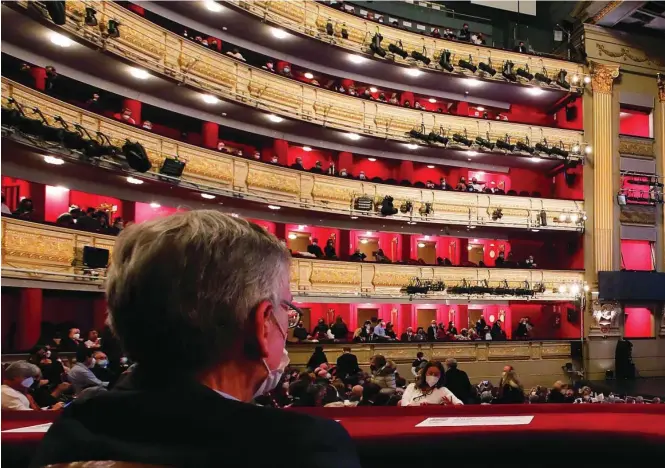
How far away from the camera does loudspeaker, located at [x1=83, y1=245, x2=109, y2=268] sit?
1159 centimetres

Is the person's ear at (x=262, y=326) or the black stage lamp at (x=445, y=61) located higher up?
the black stage lamp at (x=445, y=61)

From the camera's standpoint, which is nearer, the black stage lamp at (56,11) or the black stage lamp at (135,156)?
the black stage lamp at (56,11)

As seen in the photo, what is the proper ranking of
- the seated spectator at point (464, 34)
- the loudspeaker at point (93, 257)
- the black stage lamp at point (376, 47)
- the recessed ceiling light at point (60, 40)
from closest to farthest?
1. the loudspeaker at point (93, 257)
2. the recessed ceiling light at point (60, 40)
3. the black stage lamp at point (376, 47)
4. the seated spectator at point (464, 34)

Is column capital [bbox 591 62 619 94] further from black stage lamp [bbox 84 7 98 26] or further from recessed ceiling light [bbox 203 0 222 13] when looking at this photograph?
black stage lamp [bbox 84 7 98 26]

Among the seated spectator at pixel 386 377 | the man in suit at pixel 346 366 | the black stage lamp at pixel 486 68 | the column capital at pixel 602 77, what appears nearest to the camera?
the seated spectator at pixel 386 377

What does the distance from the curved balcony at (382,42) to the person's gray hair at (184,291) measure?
17.1 m

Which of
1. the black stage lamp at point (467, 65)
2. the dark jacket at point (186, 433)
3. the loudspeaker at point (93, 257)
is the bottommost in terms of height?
the dark jacket at point (186, 433)

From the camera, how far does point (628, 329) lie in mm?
22484

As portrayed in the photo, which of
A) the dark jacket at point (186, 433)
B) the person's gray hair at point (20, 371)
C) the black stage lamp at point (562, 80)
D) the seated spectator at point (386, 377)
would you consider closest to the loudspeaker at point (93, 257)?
the person's gray hair at point (20, 371)

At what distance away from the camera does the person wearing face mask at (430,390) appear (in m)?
6.27

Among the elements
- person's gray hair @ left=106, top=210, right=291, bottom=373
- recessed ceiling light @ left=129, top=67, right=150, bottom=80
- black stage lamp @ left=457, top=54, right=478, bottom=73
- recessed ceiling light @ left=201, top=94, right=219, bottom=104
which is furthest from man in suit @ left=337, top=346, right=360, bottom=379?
black stage lamp @ left=457, top=54, right=478, bottom=73

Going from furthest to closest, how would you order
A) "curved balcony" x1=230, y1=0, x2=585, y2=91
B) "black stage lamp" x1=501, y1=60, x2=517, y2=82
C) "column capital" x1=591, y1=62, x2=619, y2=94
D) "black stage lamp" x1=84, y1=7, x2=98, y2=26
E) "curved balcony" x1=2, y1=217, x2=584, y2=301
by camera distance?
"column capital" x1=591, y1=62, x2=619, y2=94 < "black stage lamp" x1=501, y1=60, x2=517, y2=82 < "curved balcony" x1=230, y1=0, x2=585, y2=91 < "black stage lamp" x1=84, y1=7, x2=98, y2=26 < "curved balcony" x1=2, y1=217, x2=584, y2=301

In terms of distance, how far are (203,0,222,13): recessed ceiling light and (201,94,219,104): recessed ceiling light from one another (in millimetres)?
2631

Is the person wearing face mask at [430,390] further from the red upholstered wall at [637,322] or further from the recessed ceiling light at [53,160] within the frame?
the red upholstered wall at [637,322]
